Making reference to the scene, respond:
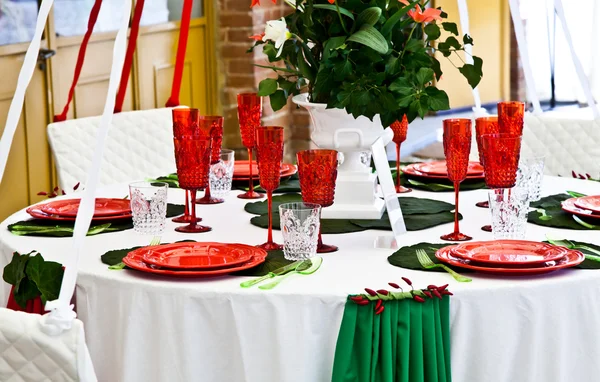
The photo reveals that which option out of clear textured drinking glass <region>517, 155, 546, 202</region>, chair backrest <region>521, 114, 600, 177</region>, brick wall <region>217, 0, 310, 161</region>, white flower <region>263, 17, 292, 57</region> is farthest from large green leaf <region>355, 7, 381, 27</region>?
brick wall <region>217, 0, 310, 161</region>

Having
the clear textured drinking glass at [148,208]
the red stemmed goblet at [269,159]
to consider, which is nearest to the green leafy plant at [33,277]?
the clear textured drinking glass at [148,208]

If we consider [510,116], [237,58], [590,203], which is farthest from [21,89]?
[237,58]

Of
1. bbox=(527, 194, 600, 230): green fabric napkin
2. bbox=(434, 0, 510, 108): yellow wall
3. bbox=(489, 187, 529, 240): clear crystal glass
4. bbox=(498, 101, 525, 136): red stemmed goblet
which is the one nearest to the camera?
bbox=(489, 187, 529, 240): clear crystal glass

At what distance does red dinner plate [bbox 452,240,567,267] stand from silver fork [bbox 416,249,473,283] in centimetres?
5

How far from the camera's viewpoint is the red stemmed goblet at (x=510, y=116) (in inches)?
98.1

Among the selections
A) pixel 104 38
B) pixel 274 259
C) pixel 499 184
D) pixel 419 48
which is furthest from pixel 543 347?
pixel 104 38

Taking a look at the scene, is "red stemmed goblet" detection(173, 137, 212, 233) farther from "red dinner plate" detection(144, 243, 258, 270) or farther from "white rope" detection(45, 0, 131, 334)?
"white rope" detection(45, 0, 131, 334)

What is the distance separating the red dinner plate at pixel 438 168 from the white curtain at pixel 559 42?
212 inches

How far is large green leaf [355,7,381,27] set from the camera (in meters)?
2.13

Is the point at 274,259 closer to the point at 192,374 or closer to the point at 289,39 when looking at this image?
the point at 192,374

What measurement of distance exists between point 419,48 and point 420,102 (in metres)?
0.13

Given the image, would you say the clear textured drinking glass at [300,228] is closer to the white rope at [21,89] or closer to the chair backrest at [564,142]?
the white rope at [21,89]

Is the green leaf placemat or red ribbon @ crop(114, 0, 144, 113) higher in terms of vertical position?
red ribbon @ crop(114, 0, 144, 113)

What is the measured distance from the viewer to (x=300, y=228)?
194cm
